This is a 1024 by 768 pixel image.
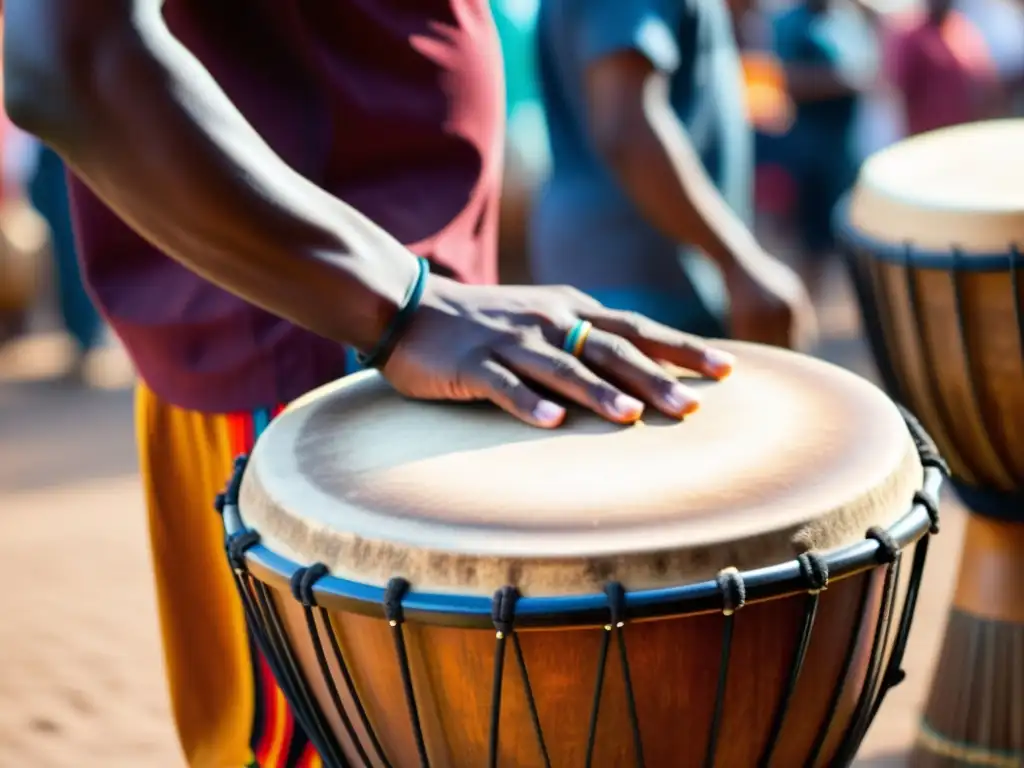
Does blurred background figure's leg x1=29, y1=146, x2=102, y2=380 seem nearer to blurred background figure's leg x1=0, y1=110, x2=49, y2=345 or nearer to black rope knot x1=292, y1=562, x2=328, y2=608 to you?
blurred background figure's leg x1=0, y1=110, x2=49, y2=345

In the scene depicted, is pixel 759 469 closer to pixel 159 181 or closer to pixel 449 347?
pixel 449 347

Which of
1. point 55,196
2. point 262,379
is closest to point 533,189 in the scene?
point 55,196

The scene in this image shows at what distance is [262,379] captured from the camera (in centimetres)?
137

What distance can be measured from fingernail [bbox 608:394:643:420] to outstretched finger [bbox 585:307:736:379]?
0.08m

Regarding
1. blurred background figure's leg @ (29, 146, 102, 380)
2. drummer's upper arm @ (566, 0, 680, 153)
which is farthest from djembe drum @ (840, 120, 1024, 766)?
blurred background figure's leg @ (29, 146, 102, 380)

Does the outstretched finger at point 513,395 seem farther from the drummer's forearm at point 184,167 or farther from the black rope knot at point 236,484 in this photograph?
the black rope knot at point 236,484

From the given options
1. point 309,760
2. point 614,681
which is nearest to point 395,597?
point 614,681

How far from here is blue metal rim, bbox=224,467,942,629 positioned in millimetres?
953

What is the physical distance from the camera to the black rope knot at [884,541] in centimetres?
104

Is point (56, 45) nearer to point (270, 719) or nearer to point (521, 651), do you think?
point (521, 651)

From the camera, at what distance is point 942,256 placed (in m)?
1.80

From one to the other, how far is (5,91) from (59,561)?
2808mm

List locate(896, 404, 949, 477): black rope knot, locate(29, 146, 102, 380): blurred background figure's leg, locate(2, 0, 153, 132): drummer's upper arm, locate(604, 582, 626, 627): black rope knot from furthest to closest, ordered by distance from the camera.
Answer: locate(29, 146, 102, 380): blurred background figure's leg < locate(896, 404, 949, 477): black rope knot < locate(2, 0, 153, 132): drummer's upper arm < locate(604, 582, 626, 627): black rope knot

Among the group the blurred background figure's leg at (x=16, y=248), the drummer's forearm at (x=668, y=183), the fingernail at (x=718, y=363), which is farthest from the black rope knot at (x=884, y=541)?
the blurred background figure's leg at (x=16, y=248)
